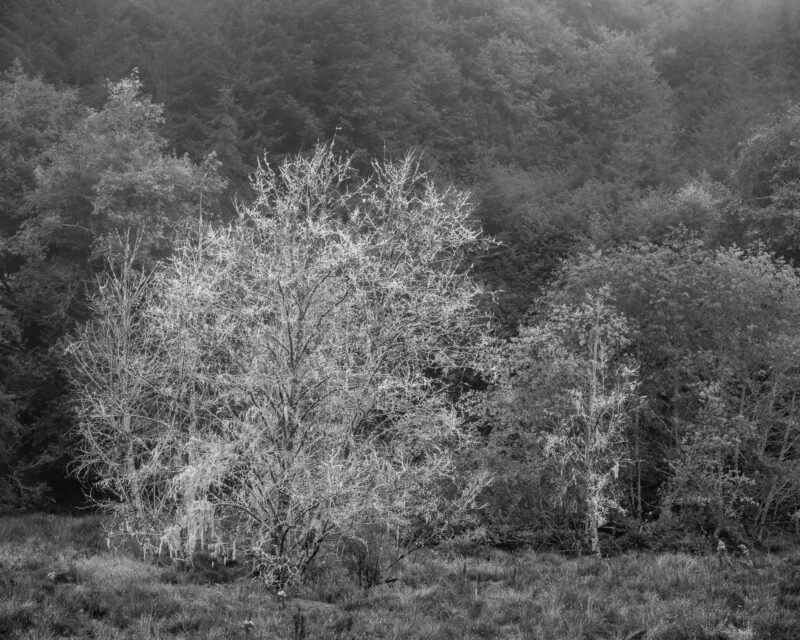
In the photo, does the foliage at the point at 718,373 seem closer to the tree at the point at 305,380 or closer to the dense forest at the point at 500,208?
the dense forest at the point at 500,208

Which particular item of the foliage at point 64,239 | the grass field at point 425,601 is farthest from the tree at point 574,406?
the foliage at point 64,239

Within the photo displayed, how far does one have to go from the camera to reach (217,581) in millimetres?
12023

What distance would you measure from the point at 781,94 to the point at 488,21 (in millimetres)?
14766

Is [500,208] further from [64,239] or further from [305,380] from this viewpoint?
[305,380]

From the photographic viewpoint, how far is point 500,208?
28.9m

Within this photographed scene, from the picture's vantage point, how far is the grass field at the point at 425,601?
28.8ft

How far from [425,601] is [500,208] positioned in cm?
2061

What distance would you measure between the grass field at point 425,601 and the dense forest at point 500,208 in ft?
3.74

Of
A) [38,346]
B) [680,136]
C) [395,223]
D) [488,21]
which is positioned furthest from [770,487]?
[488,21]

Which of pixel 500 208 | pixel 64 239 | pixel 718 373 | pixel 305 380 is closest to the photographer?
pixel 305 380

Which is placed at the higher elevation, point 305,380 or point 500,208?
point 500,208

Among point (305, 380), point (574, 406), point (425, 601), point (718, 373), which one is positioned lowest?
point (425, 601)

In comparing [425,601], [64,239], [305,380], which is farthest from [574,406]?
[64,239]

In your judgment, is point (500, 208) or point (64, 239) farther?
point (500, 208)
